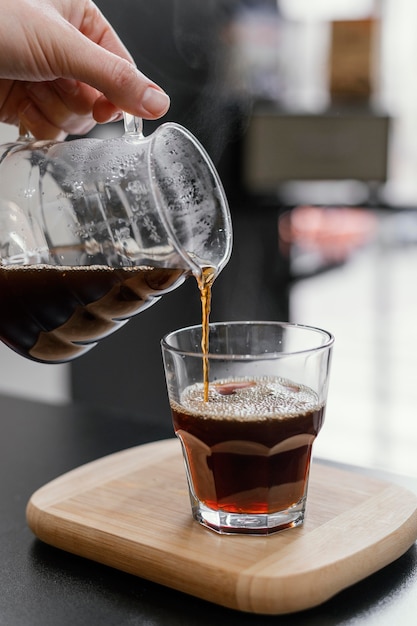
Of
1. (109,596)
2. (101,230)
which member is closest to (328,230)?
(101,230)

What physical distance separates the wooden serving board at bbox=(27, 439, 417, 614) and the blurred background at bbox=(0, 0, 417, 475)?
1.52 meters

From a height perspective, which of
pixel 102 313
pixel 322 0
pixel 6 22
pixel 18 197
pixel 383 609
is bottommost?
pixel 383 609

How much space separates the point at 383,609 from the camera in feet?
2.57

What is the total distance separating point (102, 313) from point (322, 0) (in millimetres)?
2600

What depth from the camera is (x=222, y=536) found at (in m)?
0.90

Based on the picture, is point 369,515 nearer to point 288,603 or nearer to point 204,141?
point 288,603

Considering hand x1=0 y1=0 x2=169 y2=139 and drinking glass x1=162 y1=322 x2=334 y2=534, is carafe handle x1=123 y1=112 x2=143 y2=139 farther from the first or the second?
drinking glass x1=162 y1=322 x2=334 y2=534

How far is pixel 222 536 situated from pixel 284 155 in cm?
232

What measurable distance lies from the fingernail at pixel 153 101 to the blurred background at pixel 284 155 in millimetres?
1487


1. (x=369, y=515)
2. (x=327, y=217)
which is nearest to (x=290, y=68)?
(x=327, y=217)

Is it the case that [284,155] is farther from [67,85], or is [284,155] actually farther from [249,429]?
[249,429]

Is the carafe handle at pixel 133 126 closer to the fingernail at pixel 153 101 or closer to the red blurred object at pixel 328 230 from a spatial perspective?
the fingernail at pixel 153 101

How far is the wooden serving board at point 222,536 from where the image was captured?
787 mm

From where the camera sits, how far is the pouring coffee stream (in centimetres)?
91
